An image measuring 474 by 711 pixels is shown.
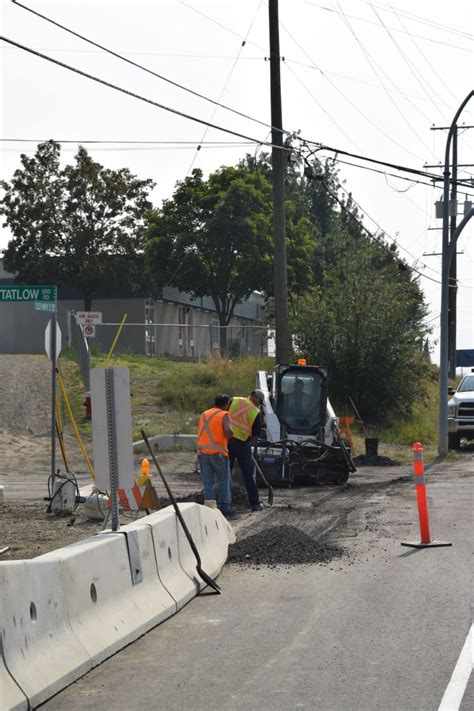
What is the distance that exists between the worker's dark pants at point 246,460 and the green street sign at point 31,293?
348 centimetres

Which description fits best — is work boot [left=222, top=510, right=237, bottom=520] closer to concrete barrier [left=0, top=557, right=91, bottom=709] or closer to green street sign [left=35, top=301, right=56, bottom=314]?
green street sign [left=35, top=301, right=56, bottom=314]

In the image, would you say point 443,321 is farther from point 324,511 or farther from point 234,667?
point 234,667

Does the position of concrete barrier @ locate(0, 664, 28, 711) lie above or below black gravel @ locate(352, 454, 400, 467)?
above

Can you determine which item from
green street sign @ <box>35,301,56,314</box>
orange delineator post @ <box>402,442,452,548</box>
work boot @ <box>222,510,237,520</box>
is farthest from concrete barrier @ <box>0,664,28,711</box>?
green street sign @ <box>35,301,56,314</box>

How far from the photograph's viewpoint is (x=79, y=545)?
8211 mm

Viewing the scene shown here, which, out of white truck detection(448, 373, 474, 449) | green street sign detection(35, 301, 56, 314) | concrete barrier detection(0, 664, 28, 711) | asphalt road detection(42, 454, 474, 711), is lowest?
asphalt road detection(42, 454, 474, 711)

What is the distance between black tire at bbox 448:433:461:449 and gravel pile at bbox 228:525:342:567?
18.8m

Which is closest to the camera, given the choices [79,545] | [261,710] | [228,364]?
[261,710]

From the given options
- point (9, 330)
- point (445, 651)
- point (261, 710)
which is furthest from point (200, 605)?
point (9, 330)

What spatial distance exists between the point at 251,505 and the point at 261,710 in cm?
1043

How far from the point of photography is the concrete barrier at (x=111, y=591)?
7660 mm

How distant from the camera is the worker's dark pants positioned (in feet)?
55.1

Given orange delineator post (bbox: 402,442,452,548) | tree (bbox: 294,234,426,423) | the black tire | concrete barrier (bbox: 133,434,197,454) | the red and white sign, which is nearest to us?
orange delineator post (bbox: 402,442,452,548)

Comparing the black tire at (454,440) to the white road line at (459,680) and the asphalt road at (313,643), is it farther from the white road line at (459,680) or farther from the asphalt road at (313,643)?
the white road line at (459,680)
